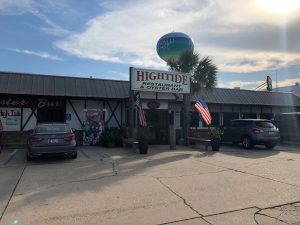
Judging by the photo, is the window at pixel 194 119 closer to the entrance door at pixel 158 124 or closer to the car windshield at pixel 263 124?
the entrance door at pixel 158 124

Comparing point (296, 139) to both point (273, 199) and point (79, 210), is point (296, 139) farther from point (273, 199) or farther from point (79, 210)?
point (79, 210)

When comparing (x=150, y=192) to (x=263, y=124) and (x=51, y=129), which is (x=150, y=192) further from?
(x=263, y=124)

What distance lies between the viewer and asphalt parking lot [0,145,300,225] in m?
5.60

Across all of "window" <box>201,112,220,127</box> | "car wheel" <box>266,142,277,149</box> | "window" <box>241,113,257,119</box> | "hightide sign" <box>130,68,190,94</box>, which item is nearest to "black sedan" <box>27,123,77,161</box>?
"hightide sign" <box>130,68,190,94</box>

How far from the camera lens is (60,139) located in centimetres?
A: 1194

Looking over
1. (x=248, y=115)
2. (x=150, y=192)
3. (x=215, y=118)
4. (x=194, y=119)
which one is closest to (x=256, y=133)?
(x=194, y=119)

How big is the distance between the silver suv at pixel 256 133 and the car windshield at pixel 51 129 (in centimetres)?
985

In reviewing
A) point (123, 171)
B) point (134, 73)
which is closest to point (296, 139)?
point (134, 73)

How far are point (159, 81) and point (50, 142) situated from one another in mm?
→ 7648

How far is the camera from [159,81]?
17484 millimetres

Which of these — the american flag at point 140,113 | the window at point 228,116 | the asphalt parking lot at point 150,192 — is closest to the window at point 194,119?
the window at point 228,116

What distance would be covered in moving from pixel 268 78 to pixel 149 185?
2775cm

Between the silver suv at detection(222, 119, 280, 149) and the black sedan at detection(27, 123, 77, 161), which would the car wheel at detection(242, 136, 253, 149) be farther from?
the black sedan at detection(27, 123, 77, 161)

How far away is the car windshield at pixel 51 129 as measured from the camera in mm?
12086
